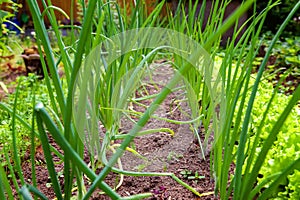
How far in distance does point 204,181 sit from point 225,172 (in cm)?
28

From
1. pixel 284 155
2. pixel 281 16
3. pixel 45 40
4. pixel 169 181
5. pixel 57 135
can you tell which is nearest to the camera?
pixel 57 135

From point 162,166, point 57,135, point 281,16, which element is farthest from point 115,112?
point 281,16

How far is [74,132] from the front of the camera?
671mm

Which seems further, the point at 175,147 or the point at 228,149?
the point at 175,147

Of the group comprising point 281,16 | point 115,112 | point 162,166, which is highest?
point 115,112

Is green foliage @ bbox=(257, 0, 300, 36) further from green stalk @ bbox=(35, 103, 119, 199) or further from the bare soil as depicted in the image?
green stalk @ bbox=(35, 103, 119, 199)

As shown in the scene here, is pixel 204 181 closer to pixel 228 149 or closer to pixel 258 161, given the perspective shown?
pixel 228 149

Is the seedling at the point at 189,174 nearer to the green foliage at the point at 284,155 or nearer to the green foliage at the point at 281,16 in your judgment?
the green foliage at the point at 284,155

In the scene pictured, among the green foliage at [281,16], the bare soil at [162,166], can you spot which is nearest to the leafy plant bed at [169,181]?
the bare soil at [162,166]

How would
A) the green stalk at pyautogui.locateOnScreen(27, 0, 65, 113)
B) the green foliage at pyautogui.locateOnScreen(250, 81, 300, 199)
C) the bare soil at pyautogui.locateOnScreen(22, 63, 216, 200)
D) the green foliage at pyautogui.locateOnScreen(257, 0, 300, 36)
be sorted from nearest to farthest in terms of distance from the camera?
the green stalk at pyautogui.locateOnScreen(27, 0, 65, 113) → the green foliage at pyautogui.locateOnScreen(250, 81, 300, 199) → the bare soil at pyautogui.locateOnScreen(22, 63, 216, 200) → the green foliage at pyautogui.locateOnScreen(257, 0, 300, 36)

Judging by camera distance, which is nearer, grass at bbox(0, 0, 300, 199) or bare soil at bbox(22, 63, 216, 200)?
grass at bbox(0, 0, 300, 199)

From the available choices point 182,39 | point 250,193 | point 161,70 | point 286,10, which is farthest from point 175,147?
point 286,10

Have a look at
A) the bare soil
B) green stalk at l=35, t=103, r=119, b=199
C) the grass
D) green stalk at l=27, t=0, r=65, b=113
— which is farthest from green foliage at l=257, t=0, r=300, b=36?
green stalk at l=35, t=103, r=119, b=199

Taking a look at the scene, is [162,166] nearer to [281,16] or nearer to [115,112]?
[115,112]
